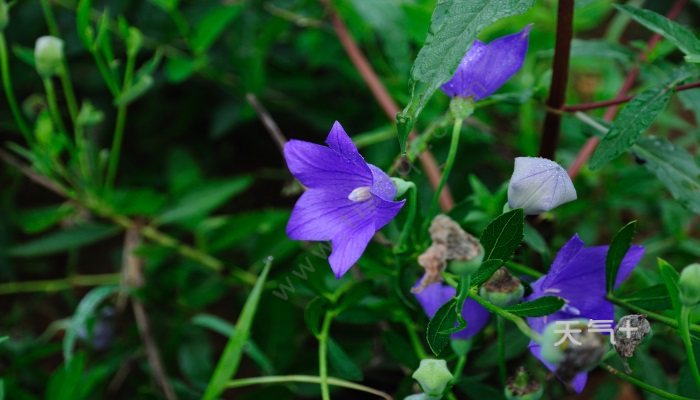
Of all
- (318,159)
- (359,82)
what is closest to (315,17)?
(359,82)

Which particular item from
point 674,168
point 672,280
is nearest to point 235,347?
point 672,280

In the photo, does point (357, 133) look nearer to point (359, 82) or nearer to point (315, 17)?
point (359, 82)

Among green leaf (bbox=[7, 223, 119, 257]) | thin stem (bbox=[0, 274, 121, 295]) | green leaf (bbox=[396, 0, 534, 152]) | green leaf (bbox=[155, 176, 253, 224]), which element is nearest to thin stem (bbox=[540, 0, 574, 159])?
green leaf (bbox=[396, 0, 534, 152])

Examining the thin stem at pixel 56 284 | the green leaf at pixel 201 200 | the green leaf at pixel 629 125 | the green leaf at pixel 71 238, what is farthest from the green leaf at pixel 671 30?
the thin stem at pixel 56 284

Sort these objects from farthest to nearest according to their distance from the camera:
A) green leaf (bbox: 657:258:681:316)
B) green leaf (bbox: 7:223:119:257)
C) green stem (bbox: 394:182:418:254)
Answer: green leaf (bbox: 7:223:119:257) → green stem (bbox: 394:182:418:254) → green leaf (bbox: 657:258:681:316)

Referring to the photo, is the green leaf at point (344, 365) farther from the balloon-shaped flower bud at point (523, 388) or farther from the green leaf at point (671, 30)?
the green leaf at point (671, 30)

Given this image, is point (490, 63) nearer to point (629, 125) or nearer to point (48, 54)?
point (629, 125)

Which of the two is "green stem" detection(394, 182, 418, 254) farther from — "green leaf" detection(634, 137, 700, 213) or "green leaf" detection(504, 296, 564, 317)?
"green leaf" detection(634, 137, 700, 213)
